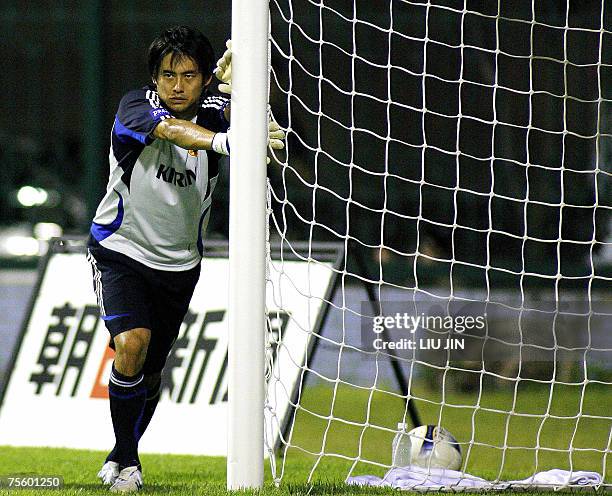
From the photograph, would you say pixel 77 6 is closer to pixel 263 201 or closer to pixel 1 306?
pixel 1 306

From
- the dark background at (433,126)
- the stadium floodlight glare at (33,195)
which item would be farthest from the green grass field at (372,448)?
the stadium floodlight glare at (33,195)

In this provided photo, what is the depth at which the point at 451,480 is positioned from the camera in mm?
3982

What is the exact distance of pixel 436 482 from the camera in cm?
392

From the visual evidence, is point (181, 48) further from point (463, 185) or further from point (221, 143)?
point (463, 185)

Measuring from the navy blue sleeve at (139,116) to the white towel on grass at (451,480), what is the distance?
142 centimetres

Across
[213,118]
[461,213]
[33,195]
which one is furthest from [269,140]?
[33,195]

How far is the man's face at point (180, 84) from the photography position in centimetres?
389

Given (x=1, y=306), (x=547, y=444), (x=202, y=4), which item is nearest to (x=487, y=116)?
(x=202, y=4)

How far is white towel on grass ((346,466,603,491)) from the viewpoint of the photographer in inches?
152

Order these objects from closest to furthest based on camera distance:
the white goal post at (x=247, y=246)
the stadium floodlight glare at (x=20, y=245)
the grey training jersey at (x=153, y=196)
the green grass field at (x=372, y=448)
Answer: the white goal post at (x=247, y=246) → the grey training jersey at (x=153, y=196) → the green grass field at (x=372, y=448) → the stadium floodlight glare at (x=20, y=245)

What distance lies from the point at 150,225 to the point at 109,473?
2.91 feet

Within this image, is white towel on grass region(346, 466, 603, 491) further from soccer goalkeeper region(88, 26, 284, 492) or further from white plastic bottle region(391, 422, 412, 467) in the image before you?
soccer goalkeeper region(88, 26, 284, 492)

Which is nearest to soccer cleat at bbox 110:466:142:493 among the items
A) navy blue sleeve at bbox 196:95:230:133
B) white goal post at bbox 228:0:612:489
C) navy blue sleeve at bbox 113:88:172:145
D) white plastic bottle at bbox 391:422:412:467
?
white plastic bottle at bbox 391:422:412:467

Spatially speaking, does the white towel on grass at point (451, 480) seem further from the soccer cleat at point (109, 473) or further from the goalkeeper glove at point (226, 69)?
the goalkeeper glove at point (226, 69)
